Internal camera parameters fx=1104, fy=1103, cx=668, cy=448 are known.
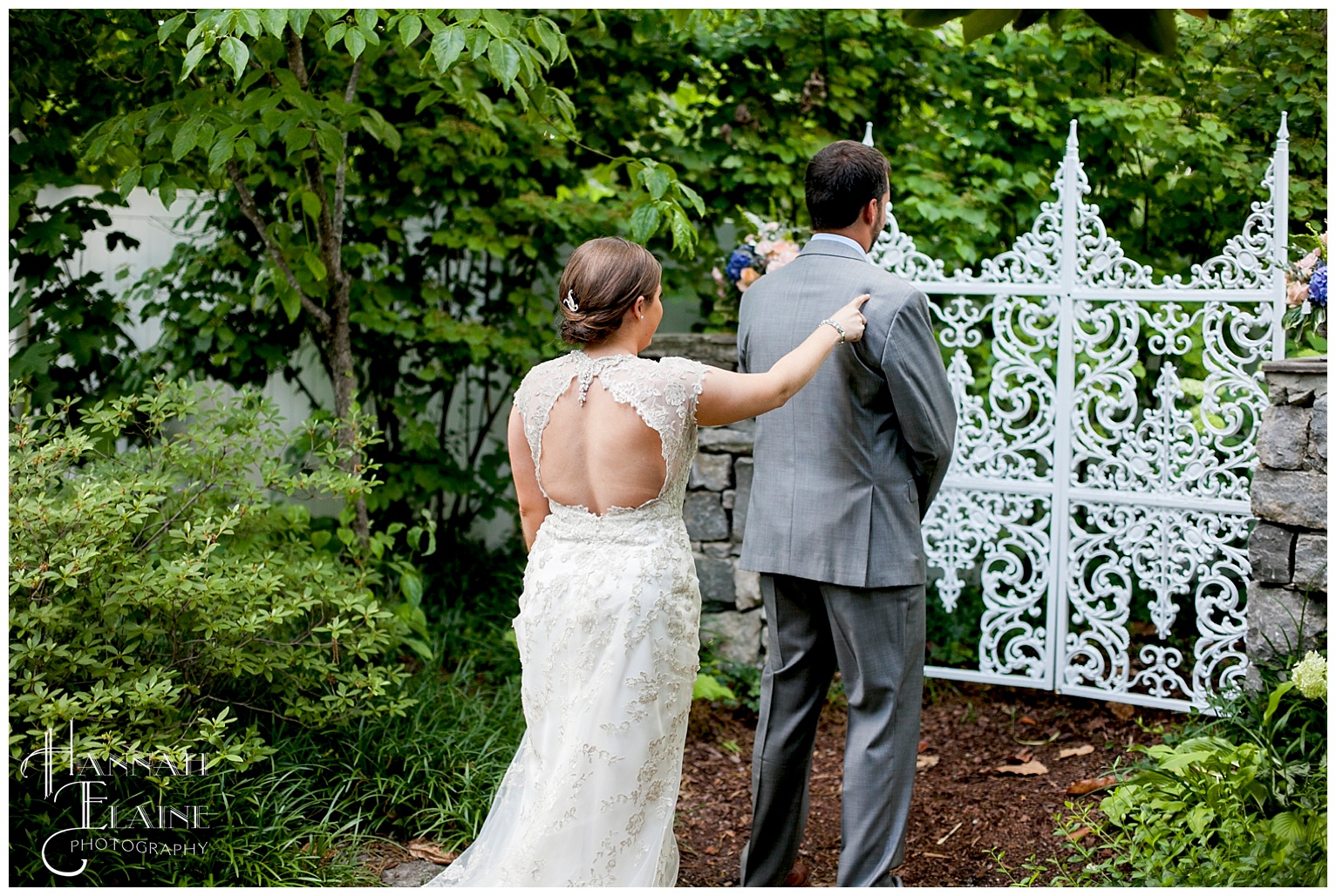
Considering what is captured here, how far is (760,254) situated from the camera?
415 centimetres

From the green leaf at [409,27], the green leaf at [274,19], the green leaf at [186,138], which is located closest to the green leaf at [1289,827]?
the green leaf at [409,27]

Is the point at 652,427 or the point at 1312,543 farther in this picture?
the point at 1312,543

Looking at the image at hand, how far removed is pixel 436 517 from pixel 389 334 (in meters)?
0.87

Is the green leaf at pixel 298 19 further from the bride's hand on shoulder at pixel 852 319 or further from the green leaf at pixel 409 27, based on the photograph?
the bride's hand on shoulder at pixel 852 319

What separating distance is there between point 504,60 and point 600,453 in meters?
1.06

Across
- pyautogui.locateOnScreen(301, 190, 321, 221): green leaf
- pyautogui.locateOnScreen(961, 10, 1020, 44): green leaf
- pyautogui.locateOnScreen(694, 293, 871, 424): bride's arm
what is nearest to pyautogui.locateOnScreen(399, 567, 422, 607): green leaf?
pyautogui.locateOnScreen(301, 190, 321, 221): green leaf

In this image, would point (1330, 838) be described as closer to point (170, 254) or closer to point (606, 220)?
point (606, 220)

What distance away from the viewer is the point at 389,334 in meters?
4.93

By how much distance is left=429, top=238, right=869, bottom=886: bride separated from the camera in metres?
2.37

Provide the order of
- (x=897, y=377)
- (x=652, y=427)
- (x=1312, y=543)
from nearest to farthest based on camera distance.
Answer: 1. (x=652, y=427)
2. (x=897, y=377)
3. (x=1312, y=543)

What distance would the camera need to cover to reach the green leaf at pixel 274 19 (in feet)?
8.60

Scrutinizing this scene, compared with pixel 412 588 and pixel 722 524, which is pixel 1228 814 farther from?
pixel 412 588

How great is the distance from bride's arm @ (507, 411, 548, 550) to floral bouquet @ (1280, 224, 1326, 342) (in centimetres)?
230

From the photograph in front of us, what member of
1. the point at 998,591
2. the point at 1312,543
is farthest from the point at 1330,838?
the point at 998,591
